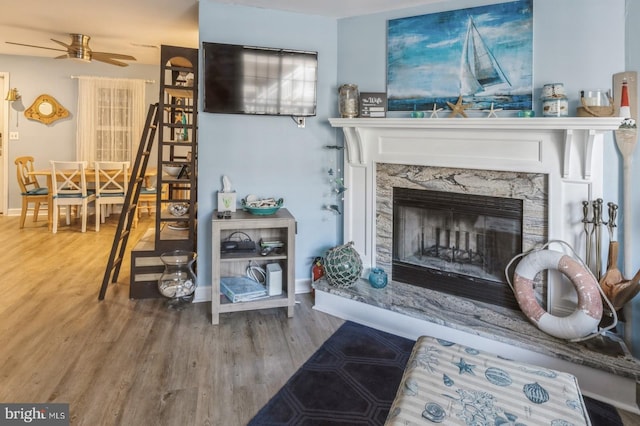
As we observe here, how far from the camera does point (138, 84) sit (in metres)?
6.29

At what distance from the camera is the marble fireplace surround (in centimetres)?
205

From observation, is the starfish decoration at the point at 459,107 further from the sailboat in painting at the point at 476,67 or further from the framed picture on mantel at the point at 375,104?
the framed picture on mantel at the point at 375,104

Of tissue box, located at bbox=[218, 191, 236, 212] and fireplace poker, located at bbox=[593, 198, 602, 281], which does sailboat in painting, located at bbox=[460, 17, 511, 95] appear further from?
tissue box, located at bbox=[218, 191, 236, 212]

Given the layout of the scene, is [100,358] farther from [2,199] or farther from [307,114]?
[2,199]

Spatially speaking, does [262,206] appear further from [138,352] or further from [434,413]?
[434,413]

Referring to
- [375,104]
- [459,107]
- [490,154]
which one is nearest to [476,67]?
[459,107]

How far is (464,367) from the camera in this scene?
1.48 m

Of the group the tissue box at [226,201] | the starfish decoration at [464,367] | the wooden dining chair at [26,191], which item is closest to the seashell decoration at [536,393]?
the starfish decoration at [464,367]

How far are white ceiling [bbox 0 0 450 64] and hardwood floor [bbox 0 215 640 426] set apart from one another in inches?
89.0

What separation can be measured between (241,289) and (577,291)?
2.08m

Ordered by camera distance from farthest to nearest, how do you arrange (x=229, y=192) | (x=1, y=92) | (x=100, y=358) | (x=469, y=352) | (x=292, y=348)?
(x=1, y=92) < (x=229, y=192) < (x=292, y=348) < (x=100, y=358) < (x=469, y=352)

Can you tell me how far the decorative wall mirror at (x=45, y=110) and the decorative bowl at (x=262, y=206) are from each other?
4.82m

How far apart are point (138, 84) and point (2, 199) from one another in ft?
9.08

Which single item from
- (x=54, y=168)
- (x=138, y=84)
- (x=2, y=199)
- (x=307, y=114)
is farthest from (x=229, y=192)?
(x=2, y=199)
